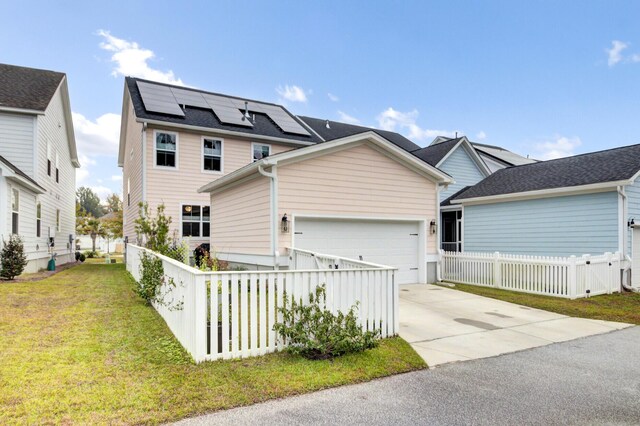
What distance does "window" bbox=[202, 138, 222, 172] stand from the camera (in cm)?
1569

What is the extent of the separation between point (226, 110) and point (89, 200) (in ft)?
228

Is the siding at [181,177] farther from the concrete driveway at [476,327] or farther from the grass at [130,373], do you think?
the concrete driveway at [476,327]

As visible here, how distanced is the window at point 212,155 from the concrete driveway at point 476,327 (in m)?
10.2

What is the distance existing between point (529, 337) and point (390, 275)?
8.10 ft

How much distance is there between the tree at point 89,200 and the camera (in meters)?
72.7

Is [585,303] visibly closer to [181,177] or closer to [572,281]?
[572,281]

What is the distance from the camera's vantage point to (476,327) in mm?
6453

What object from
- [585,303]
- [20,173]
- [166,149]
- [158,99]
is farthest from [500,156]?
[20,173]

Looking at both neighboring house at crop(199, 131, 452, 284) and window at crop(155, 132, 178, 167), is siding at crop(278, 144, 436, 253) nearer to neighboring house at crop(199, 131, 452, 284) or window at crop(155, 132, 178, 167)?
neighboring house at crop(199, 131, 452, 284)

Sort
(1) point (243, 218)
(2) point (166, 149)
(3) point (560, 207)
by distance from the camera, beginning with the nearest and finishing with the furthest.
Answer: (1) point (243, 218) → (3) point (560, 207) → (2) point (166, 149)

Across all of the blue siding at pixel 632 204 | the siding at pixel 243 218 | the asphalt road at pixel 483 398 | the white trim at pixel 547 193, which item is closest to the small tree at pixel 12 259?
the siding at pixel 243 218

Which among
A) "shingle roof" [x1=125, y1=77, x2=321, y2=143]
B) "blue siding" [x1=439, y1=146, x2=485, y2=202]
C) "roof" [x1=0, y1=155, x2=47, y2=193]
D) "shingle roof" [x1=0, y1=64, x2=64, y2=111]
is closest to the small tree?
"roof" [x1=0, y1=155, x2=47, y2=193]

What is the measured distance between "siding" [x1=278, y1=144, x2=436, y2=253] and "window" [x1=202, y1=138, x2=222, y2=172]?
7477mm

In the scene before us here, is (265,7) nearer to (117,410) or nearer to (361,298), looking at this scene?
(361,298)
